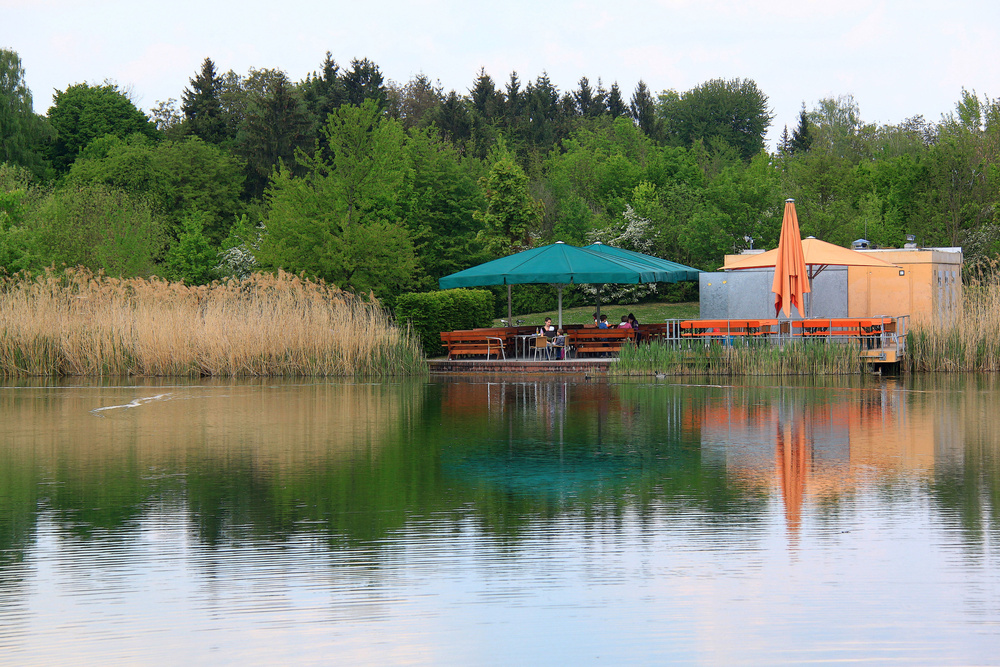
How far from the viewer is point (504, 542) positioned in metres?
6.79

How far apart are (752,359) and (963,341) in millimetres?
4335

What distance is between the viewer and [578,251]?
976 inches

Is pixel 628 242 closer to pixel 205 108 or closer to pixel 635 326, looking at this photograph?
pixel 635 326

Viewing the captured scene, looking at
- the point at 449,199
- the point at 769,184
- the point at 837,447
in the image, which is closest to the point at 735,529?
the point at 837,447

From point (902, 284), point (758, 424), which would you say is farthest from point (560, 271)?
point (758, 424)

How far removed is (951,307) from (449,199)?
21.1 m

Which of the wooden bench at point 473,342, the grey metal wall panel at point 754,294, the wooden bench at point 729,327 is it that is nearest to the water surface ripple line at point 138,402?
the wooden bench at point 473,342

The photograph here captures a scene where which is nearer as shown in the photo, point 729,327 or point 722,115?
point 729,327

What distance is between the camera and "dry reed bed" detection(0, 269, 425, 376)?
21.8 meters

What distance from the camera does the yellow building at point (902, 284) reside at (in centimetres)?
2603

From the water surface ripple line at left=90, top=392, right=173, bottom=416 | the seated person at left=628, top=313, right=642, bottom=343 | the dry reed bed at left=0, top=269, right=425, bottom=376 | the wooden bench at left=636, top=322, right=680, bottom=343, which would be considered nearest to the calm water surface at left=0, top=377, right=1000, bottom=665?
the water surface ripple line at left=90, top=392, right=173, bottom=416

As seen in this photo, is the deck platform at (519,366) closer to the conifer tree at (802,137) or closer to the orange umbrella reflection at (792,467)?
the orange umbrella reflection at (792,467)

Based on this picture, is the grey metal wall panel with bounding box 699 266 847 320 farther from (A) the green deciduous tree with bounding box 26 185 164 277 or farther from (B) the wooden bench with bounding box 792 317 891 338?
(A) the green deciduous tree with bounding box 26 185 164 277

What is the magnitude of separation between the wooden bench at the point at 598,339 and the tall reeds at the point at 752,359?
2283 millimetres
